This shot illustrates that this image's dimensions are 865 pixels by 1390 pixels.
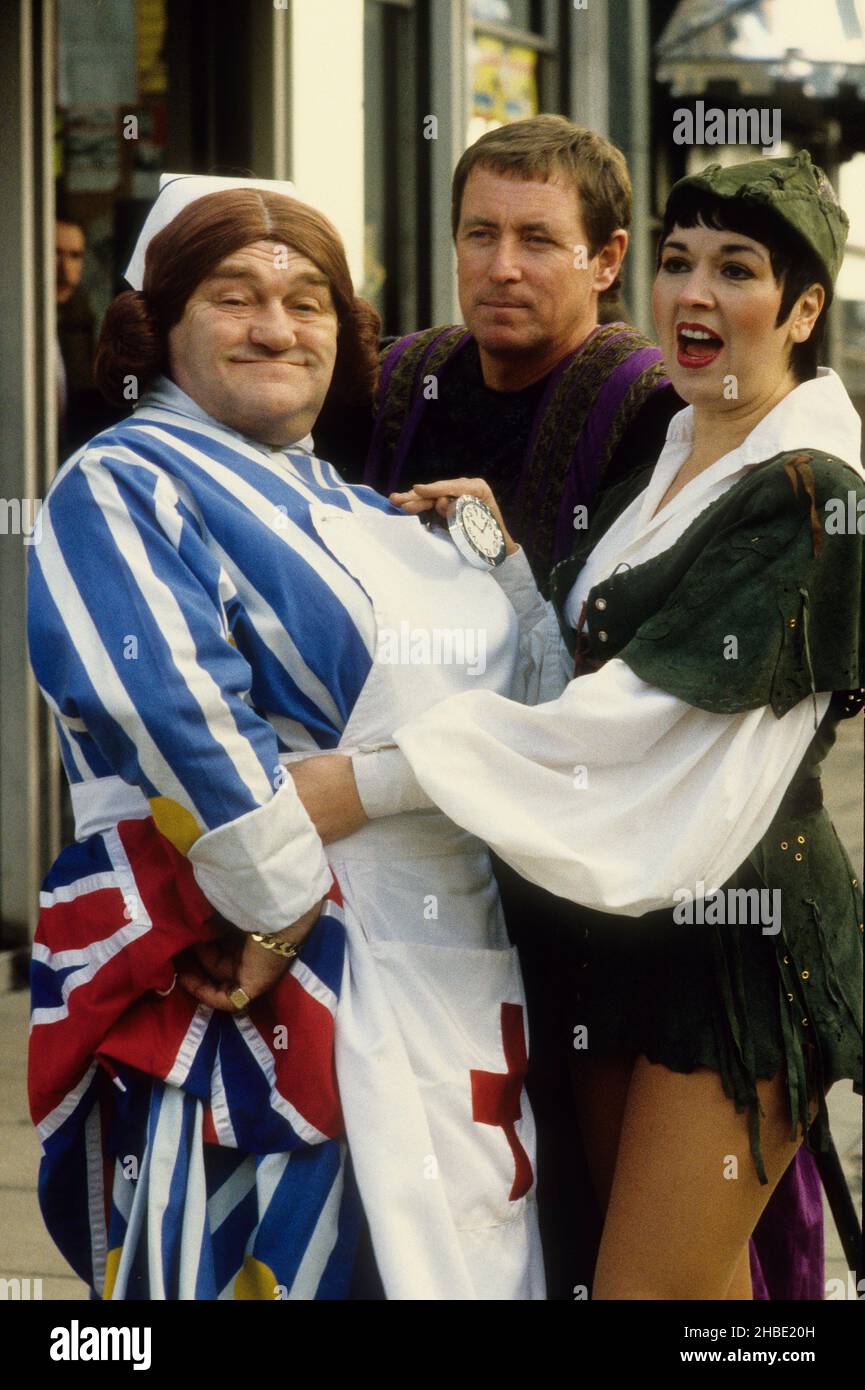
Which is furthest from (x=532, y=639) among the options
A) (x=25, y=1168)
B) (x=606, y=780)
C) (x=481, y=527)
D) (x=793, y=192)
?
(x=25, y=1168)

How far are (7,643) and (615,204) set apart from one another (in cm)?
285

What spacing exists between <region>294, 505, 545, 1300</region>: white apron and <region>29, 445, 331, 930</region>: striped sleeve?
16cm

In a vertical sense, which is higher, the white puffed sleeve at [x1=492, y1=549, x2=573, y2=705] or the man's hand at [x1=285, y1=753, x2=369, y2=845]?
the white puffed sleeve at [x1=492, y1=549, x2=573, y2=705]

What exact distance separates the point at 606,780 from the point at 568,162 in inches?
42.3

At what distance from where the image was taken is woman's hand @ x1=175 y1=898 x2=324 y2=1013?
2285mm

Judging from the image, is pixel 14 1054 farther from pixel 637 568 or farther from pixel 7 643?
pixel 637 568

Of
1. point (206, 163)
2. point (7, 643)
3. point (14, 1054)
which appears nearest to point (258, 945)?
point (14, 1054)

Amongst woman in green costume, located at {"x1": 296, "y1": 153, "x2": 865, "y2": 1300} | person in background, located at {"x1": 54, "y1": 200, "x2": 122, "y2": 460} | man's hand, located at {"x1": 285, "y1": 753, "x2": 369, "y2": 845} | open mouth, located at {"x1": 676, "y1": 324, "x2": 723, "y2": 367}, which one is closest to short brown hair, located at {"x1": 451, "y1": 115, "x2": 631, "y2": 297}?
woman in green costume, located at {"x1": 296, "y1": 153, "x2": 865, "y2": 1300}

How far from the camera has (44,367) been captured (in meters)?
5.18

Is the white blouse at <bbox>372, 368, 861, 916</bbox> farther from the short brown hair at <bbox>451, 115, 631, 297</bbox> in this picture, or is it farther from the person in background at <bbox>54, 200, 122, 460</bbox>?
the person in background at <bbox>54, 200, 122, 460</bbox>

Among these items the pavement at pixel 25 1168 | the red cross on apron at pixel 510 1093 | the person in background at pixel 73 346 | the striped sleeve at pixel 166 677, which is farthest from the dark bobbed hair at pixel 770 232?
the person in background at pixel 73 346

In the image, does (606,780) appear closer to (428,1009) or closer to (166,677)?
(428,1009)

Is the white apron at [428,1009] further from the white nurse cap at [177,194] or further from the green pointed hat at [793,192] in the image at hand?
the green pointed hat at [793,192]

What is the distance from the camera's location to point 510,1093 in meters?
2.42
